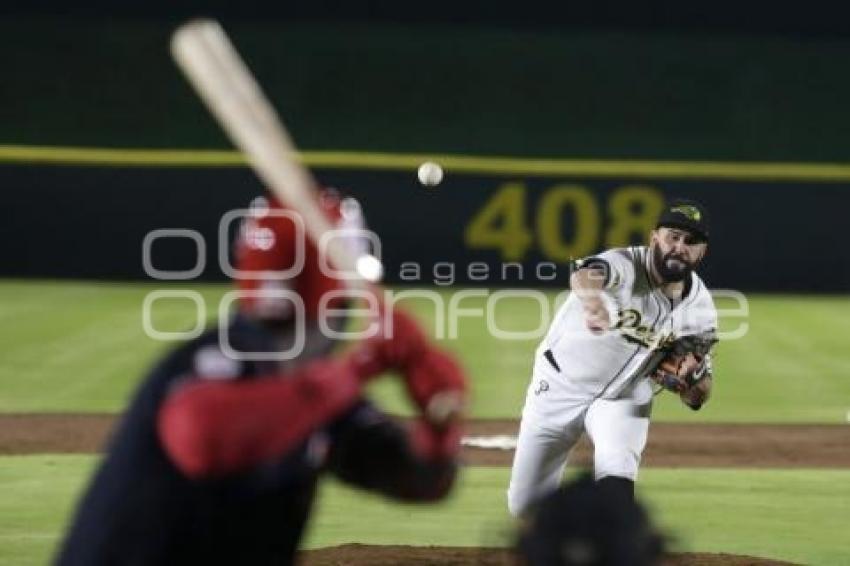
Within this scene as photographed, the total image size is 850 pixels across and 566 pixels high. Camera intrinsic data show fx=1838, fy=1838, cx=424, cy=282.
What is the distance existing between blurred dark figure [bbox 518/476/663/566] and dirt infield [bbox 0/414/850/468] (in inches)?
324

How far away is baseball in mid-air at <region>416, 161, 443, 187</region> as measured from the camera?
19.9m

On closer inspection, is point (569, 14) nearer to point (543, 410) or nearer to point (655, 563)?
point (543, 410)

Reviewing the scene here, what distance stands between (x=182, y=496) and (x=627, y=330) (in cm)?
479

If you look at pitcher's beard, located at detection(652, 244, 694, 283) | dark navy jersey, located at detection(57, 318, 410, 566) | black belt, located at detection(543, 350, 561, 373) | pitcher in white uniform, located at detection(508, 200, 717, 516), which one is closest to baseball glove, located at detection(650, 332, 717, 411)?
pitcher in white uniform, located at detection(508, 200, 717, 516)

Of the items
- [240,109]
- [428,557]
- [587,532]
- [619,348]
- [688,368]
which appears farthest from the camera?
[428,557]

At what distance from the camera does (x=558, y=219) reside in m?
21.2

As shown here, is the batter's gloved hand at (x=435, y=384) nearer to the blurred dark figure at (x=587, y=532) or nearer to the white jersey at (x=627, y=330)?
the blurred dark figure at (x=587, y=532)

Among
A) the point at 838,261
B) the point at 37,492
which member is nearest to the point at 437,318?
the point at 838,261

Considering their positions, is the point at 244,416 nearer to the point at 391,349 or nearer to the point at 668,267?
the point at 391,349

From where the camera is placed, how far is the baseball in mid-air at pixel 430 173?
19922 mm

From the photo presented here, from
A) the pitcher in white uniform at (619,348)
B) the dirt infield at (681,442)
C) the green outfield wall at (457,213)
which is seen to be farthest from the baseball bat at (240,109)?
the green outfield wall at (457,213)

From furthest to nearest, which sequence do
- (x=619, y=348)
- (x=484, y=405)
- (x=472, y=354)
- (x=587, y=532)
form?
1. (x=472, y=354)
2. (x=484, y=405)
3. (x=619, y=348)
4. (x=587, y=532)

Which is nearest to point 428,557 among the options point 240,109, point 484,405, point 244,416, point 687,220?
point 687,220

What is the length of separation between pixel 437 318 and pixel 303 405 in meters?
15.6
